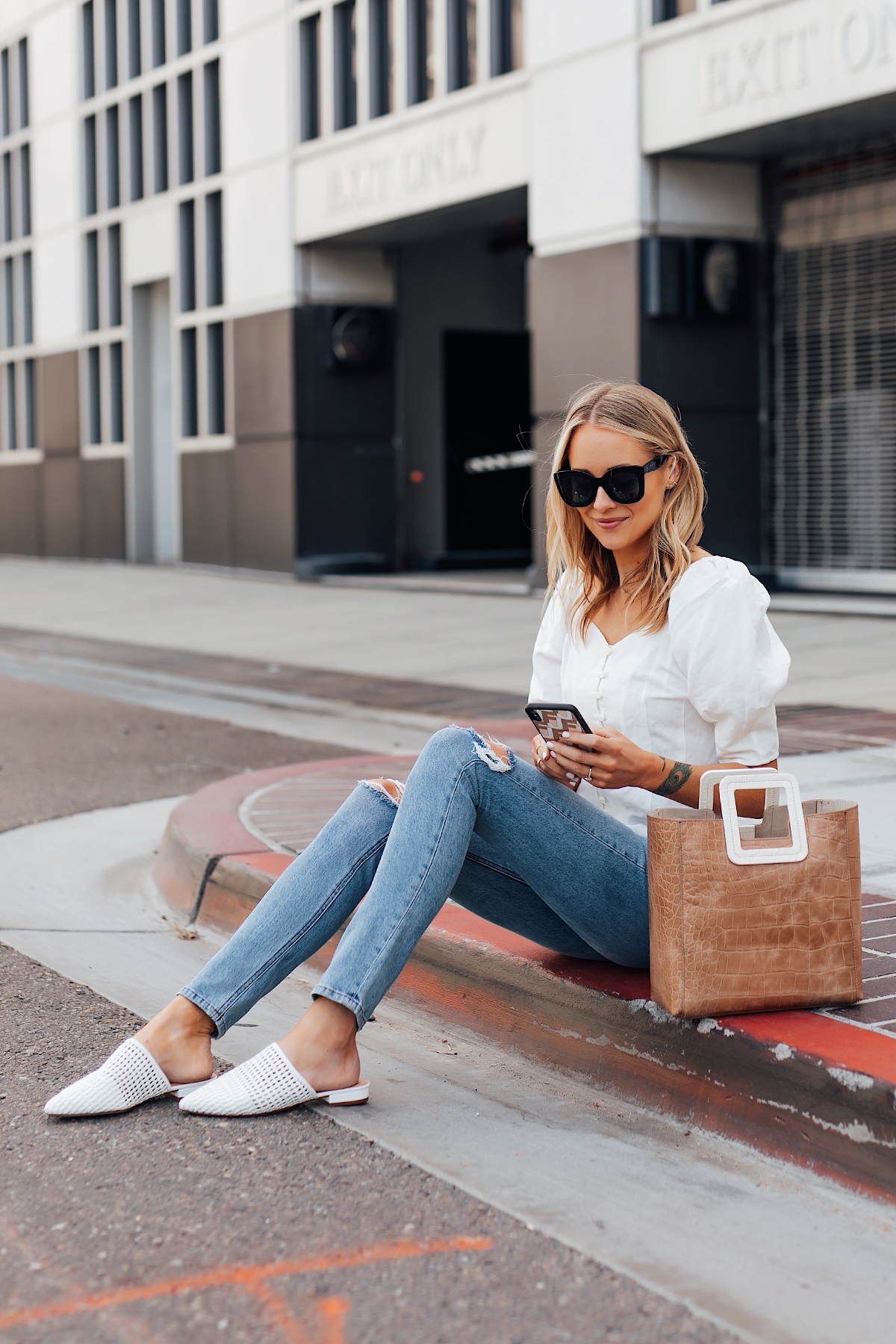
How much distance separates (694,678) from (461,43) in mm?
14617

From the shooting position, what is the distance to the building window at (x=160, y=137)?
69.2 ft

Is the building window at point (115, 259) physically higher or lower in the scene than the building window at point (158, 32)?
lower

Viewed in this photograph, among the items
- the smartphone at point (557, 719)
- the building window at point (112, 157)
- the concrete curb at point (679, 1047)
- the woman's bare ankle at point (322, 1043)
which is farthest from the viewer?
the building window at point (112, 157)

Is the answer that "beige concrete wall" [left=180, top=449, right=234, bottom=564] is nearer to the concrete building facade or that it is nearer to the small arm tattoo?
the concrete building facade

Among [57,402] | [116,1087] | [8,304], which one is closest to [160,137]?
[57,402]

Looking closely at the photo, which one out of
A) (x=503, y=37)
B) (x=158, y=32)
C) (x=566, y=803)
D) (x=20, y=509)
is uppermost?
(x=158, y=32)

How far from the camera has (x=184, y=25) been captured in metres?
20.3

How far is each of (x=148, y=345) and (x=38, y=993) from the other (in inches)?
769

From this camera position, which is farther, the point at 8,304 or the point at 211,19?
the point at 8,304

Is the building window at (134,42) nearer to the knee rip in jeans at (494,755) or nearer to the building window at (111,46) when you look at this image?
the building window at (111,46)

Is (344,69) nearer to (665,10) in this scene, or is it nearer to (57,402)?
(665,10)

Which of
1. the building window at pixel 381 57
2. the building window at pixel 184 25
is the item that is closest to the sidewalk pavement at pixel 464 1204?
the building window at pixel 381 57

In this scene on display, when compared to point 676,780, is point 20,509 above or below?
above

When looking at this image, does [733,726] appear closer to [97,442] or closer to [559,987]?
[559,987]
